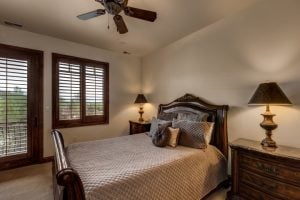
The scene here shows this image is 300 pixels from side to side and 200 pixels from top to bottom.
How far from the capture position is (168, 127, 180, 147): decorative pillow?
2.85 metres

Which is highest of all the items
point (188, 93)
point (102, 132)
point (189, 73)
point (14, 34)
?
point (14, 34)

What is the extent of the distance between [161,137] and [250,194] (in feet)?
4.60

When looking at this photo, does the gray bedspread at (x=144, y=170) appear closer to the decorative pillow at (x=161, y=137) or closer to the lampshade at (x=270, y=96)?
the decorative pillow at (x=161, y=137)

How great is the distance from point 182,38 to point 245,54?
152 centimetres

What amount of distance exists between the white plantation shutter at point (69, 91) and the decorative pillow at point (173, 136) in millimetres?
2501

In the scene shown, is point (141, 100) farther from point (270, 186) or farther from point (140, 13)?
point (270, 186)

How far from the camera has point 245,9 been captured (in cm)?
294

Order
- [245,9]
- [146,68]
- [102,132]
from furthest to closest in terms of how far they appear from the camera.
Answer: [146,68] < [102,132] < [245,9]

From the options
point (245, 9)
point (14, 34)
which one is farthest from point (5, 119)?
point (245, 9)

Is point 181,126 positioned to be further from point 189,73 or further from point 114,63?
point 114,63

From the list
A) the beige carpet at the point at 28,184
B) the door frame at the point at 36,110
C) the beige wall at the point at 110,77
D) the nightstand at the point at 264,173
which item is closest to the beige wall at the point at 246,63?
the nightstand at the point at 264,173

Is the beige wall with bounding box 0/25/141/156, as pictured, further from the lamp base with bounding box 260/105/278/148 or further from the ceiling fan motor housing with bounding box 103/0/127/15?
the lamp base with bounding box 260/105/278/148

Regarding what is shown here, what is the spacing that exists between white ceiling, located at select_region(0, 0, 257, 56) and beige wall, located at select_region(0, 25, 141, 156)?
8.9 inches

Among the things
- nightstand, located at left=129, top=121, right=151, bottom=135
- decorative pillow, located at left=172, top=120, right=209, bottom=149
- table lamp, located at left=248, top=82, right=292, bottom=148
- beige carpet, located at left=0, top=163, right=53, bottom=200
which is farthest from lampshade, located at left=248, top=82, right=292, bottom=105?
beige carpet, located at left=0, top=163, right=53, bottom=200
